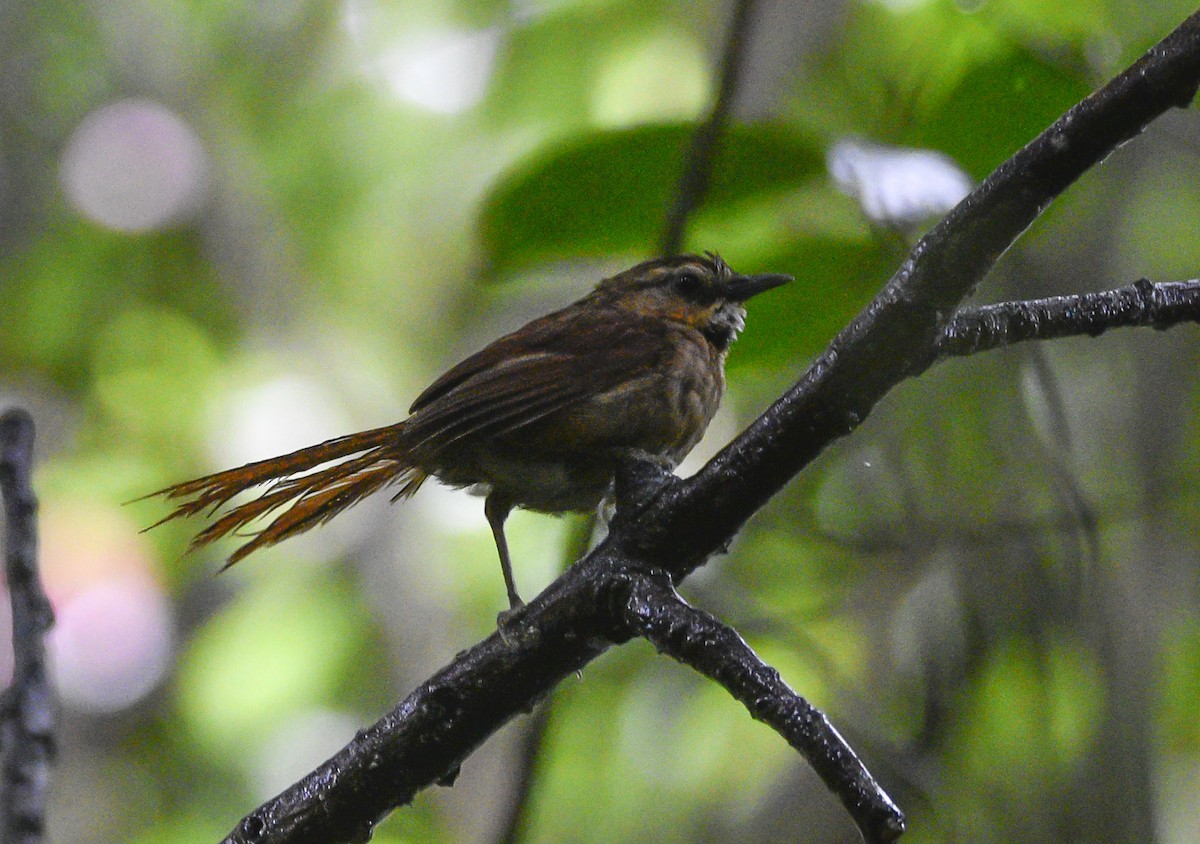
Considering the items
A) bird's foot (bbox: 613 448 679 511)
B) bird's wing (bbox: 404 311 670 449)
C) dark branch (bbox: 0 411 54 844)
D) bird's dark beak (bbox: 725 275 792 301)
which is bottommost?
bird's foot (bbox: 613 448 679 511)

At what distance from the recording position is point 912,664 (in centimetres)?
372

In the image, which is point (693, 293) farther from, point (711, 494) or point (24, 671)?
point (24, 671)

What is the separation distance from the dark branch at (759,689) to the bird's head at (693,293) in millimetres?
1617

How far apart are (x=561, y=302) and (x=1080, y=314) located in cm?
427

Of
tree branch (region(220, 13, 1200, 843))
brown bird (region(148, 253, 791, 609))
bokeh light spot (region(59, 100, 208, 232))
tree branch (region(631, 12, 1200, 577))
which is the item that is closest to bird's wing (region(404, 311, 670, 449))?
brown bird (region(148, 253, 791, 609))

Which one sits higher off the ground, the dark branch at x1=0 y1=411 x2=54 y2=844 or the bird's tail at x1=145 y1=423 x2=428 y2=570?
the bird's tail at x1=145 y1=423 x2=428 y2=570

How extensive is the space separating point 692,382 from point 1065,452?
2.69 feet

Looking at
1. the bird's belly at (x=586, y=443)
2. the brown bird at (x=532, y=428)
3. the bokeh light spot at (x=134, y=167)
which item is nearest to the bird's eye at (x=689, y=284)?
the brown bird at (x=532, y=428)

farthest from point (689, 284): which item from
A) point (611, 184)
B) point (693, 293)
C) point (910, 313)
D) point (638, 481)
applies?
point (910, 313)

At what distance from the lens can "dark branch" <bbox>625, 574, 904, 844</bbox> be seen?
1326 millimetres

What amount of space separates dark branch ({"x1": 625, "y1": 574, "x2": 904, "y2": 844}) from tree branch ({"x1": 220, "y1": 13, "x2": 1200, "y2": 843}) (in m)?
0.02

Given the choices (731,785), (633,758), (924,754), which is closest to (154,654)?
(633,758)

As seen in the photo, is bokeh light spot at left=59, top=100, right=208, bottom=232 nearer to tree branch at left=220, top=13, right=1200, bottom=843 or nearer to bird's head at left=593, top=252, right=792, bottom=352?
bird's head at left=593, top=252, right=792, bottom=352

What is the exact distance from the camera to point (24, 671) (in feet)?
6.56
